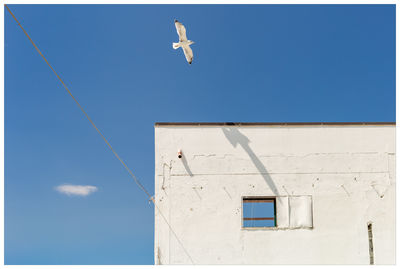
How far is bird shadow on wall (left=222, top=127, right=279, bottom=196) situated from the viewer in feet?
32.2

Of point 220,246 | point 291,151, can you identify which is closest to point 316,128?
point 291,151

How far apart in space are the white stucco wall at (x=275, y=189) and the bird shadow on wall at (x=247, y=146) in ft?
0.10

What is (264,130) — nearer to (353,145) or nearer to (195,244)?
(353,145)

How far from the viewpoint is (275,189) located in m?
9.78

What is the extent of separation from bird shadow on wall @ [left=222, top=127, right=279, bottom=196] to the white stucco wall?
0.03m

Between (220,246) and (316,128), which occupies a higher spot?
(316,128)

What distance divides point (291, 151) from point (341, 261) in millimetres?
3367

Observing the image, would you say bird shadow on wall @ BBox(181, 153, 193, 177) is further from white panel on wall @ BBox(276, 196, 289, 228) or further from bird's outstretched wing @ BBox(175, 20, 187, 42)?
bird's outstretched wing @ BBox(175, 20, 187, 42)

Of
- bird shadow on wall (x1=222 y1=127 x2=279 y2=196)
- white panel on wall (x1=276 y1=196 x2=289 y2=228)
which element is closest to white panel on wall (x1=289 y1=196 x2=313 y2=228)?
white panel on wall (x1=276 y1=196 x2=289 y2=228)

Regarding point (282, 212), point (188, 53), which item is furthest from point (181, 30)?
point (282, 212)

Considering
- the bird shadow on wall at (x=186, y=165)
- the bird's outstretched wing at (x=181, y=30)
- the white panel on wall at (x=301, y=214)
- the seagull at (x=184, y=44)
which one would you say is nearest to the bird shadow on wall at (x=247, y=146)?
the white panel on wall at (x=301, y=214)

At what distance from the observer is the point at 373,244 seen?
9.49 metres

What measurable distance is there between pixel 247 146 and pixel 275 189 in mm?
1500

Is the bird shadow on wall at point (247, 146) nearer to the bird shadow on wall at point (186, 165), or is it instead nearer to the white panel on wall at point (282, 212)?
the white panel on wall at point (282, 212)
